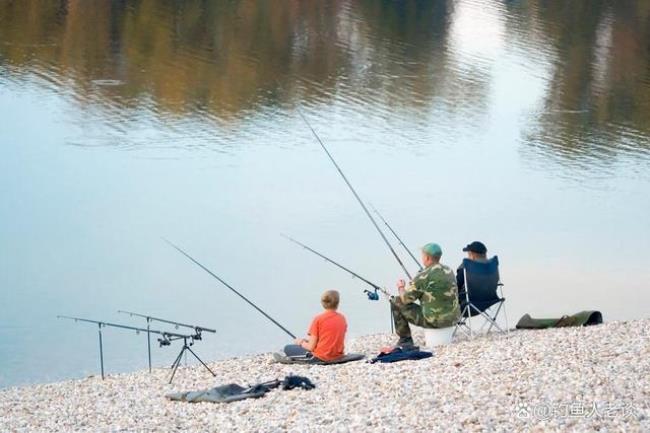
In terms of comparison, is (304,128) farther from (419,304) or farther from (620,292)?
(419,304)

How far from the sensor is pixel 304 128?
22.2 metres

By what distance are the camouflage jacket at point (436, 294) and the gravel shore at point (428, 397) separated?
21cm

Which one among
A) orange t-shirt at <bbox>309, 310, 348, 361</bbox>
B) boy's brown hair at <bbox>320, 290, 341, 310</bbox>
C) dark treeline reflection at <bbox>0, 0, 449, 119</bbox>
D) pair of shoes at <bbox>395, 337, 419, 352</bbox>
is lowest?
dark treeline reflection at <bbox>0, 0, 449, 119</bbox>

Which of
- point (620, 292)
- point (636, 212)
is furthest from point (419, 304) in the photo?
point (636, 212)

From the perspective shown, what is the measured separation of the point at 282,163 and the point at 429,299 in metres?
10.7

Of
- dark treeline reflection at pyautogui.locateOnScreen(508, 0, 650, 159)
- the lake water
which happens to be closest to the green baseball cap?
the lake water

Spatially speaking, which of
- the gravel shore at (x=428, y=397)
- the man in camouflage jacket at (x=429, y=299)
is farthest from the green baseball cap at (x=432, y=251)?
the gravel shore at (x=428, y=397)

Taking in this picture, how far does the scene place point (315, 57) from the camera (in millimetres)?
29859

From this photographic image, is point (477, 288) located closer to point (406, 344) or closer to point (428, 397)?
point (406, 344)

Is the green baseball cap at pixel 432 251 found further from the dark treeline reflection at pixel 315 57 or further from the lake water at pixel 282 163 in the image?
the dark treeline reflection at pixel 315 57

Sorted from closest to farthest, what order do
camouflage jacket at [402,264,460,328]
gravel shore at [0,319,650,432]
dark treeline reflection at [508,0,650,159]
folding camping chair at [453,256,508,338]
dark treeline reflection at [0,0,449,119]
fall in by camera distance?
gravel shore at [0,319,650,432]
camouflage jacket at [402,264,460,328]
folding camping chair at [453,256,508,338]
dark treeline reflection at [508,0,650,159]
dark treeline reflection at [0,0,449,119]

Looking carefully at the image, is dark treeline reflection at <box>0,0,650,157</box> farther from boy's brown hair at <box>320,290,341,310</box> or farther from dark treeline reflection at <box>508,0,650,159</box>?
boy's brown hair at <box>320,290,341,310</box>

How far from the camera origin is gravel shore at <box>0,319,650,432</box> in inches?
262

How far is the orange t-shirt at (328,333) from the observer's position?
8609 mm
